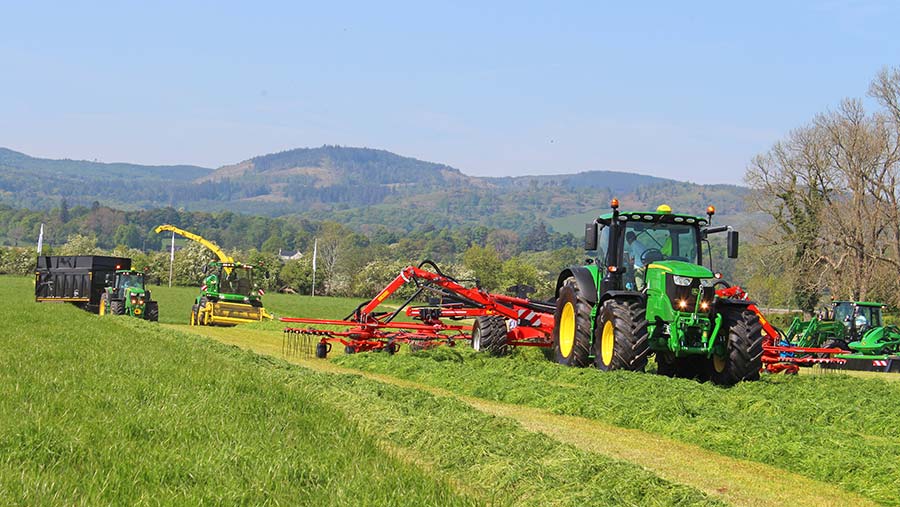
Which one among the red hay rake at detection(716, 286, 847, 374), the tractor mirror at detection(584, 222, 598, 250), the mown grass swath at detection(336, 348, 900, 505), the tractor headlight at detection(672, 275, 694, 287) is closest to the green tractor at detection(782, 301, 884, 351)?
the red hay rake at detection(716, 286, 847, 374)

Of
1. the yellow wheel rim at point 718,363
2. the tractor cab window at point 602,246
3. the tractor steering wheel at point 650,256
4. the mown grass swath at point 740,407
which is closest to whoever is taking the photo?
the mown grass swath at point 740,407

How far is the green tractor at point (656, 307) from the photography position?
45.3 feet

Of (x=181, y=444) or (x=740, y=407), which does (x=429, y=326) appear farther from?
(x=181, y=444)

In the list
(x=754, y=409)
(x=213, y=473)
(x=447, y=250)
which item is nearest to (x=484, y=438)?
(x=213, y=473)

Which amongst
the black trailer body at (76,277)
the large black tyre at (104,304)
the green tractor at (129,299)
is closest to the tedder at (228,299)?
the green tractor at (129,299)

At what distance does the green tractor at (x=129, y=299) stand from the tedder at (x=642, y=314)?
1520 cm

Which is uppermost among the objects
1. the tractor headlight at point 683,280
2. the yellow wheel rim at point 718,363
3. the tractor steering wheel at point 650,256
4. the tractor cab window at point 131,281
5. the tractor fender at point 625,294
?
the tractor steering wheel at point 650,256

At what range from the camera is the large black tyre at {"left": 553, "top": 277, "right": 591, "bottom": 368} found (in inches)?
614

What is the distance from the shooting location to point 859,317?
26.9 meters

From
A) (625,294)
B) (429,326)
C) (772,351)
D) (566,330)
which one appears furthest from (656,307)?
(429,326)

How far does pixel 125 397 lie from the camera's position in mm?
9117

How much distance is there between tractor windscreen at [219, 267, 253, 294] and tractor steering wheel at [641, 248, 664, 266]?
22524mm

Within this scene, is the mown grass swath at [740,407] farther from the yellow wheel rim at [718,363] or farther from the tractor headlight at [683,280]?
the tractor headlight at [683,280]

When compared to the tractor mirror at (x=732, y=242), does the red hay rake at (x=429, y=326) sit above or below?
below
